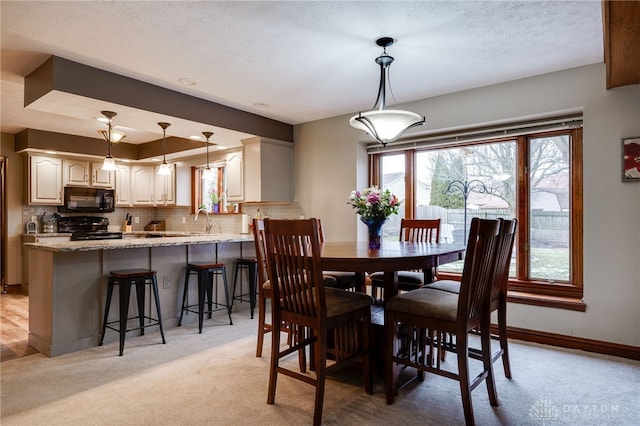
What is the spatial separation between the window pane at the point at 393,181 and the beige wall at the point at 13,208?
551 centimetres

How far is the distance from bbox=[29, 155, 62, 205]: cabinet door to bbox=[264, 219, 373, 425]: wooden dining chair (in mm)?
5374

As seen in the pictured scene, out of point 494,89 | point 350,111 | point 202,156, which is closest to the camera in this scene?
point 494,89

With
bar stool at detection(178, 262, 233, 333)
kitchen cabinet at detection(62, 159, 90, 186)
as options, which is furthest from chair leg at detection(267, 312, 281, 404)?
kitchen cabinet at detection(62, 159, 90, 186)

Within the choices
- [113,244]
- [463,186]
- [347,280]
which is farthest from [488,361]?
[113,244]

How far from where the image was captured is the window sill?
10.2 ft

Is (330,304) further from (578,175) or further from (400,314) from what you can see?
(578,175)

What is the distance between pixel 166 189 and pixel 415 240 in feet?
15.5

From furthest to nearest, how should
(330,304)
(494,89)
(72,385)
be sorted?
(494,89), (72,385), (330,304)

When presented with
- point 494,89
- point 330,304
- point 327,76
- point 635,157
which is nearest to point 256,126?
point 327,76

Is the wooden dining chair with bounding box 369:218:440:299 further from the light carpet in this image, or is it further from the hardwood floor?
the hardwood floor

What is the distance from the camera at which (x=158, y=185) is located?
6703 mm

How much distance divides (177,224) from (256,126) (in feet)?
10.5

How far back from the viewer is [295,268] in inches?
80.5

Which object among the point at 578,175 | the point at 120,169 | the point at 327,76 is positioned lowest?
the point at 578,175
